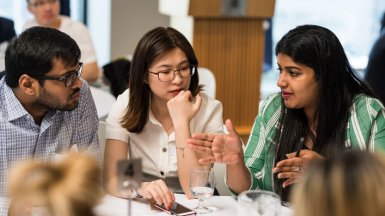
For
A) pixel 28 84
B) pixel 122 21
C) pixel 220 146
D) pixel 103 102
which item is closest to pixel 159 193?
pixel 220 146

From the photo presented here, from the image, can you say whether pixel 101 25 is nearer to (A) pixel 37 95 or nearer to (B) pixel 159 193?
(A) pixel 37 95

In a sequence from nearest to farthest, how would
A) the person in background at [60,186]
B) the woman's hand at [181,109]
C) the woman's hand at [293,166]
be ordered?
the person in background at [60,186] → the woman's hand at [293,166] → the woman's hand at [181,109]

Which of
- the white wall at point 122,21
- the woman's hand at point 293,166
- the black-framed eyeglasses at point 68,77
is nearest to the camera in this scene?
the woman's hand at point 293,166

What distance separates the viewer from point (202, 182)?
210 cm

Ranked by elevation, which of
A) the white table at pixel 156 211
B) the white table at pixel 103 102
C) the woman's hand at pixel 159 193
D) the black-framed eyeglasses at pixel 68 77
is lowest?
the white table at pixel 156 211

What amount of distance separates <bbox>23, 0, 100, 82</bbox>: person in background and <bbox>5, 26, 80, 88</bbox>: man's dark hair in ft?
7.39

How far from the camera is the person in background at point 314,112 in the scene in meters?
2.46

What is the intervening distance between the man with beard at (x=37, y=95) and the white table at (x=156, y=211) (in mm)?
368

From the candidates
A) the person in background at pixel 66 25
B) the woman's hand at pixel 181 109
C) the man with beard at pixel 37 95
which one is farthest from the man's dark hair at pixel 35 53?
the person in background at pixel 66 25

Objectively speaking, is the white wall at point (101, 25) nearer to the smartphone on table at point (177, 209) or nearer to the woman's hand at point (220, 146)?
the woman's hand at point (220, 146)

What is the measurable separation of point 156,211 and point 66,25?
3072 millimetres

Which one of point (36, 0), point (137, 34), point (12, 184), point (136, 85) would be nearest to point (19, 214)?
point (12, 184)

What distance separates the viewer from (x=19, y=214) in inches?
54.8

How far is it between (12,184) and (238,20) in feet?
13.2
